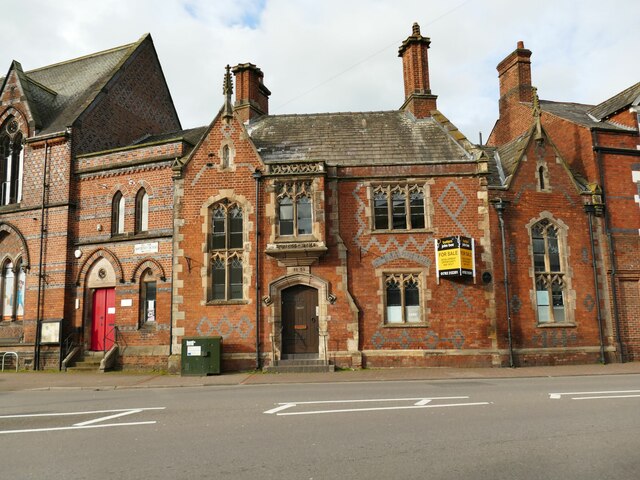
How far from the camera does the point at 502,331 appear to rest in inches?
735

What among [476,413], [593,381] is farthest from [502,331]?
[476,413]

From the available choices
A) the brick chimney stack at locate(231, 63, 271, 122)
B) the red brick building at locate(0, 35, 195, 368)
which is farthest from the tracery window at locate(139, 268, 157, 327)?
the brick chimney stack at locate(231, 63, 271, 122)

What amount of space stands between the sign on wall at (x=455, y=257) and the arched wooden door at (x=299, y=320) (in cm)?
458

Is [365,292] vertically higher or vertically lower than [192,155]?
lower

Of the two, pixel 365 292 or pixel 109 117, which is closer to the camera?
pixel 365 292

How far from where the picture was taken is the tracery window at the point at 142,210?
21.0 metres

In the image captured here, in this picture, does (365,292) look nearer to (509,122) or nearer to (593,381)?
(593,381)

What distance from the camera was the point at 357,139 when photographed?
2127 centimetres

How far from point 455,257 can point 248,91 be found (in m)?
12.2

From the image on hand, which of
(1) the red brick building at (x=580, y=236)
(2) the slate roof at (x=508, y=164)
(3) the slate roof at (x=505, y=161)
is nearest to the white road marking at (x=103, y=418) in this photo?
(1) the red brick building at (x=580, y=236)

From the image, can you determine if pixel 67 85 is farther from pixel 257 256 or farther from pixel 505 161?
pixel 505 161

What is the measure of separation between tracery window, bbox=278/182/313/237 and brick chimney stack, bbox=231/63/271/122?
6.03 meters

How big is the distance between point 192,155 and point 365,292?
821 centimetres

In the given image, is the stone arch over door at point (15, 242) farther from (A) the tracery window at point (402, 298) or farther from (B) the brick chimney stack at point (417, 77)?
(B) the brick chimney stack at point (417, 77)
